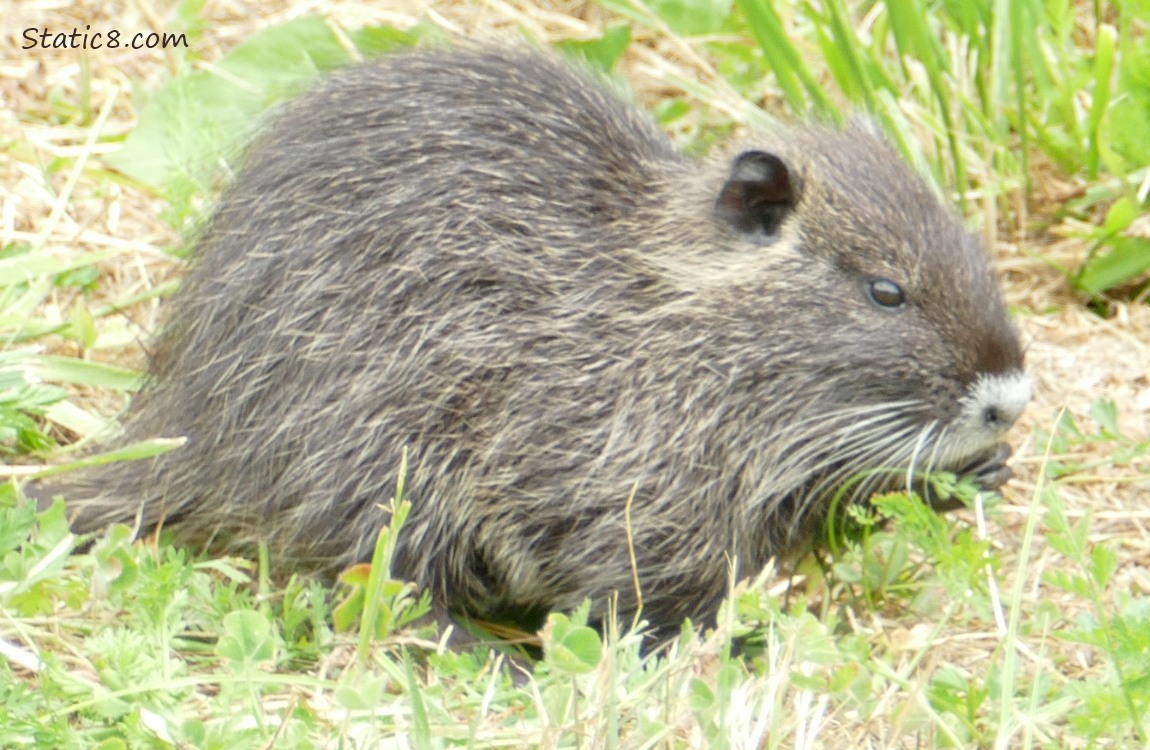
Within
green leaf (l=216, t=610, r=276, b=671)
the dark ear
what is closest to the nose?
the dark ear

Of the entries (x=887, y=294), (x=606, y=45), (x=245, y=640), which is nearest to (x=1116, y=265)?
(x=887, y=294)

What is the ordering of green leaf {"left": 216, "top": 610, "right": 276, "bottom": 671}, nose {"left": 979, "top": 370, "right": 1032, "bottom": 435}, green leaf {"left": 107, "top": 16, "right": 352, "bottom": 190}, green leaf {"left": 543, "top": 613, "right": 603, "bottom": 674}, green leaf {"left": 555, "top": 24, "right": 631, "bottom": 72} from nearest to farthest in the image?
green leaf {"left": 543, "top": 613, "right": 603, "bottom": 674} → green leaf {"left": 216, "top": 610, "right": 276, "bottom": 671} → nose {"left": 979, "top": 370, "right": 1032, "bottom": 435} → green leaf {"left": 107, "top": 16, "right": 352, "bottom": 190} → green leaf {"left": 555, "top": 24, "right": 631, "bottom": 72}

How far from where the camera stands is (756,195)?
3.40 meters

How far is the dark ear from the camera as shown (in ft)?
10.9

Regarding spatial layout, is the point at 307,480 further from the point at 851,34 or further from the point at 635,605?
the point at 851,34

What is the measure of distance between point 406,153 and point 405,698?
Result: 127cm

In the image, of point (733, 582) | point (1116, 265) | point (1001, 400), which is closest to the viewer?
point (733, 582)

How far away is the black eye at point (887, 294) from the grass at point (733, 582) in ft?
1.49

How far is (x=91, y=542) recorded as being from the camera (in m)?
3.72

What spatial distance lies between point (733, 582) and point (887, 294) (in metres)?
0.72

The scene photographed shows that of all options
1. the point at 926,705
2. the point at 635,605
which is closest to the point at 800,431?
the point at 635,605

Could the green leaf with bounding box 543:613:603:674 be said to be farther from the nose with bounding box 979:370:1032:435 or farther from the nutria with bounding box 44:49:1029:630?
the nose with bounding box 979:370:1032:435

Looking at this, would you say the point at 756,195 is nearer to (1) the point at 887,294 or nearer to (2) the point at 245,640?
(1) the point at 887,294

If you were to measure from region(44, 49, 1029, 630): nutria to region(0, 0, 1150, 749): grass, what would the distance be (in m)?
0.18
